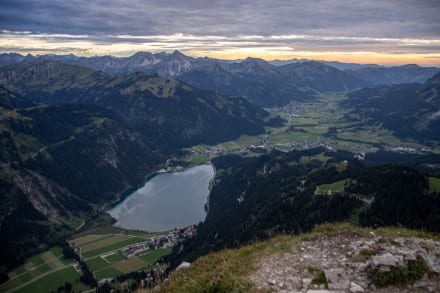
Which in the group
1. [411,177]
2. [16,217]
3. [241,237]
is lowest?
[16,217]

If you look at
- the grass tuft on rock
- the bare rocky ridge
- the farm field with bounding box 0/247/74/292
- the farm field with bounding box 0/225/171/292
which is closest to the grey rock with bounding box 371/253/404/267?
→ the bare rocky ridge

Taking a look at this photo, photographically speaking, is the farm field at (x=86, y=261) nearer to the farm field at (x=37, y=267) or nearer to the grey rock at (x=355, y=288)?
the farm field at (x=37, y=267)

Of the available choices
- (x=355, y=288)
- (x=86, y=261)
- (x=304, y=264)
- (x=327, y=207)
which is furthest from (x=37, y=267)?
(x=355, y=288)

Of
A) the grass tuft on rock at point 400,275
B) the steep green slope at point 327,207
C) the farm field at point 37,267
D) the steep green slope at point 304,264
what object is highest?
the grass tuft on rock at point 400,275

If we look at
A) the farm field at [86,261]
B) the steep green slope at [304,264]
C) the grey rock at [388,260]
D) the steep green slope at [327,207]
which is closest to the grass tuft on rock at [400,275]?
the steep green slope at [304,264]

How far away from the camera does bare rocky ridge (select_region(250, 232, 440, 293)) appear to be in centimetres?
1673

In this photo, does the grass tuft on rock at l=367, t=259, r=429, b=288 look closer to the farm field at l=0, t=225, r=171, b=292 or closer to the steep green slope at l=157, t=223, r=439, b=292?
the steep green slope at l=157, t=223, r=439, b=292

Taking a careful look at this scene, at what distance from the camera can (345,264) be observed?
60.7ft

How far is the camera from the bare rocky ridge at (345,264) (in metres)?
16.7

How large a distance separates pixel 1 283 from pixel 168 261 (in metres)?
59.5

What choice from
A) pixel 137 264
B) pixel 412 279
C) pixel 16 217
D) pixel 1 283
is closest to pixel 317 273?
pixel 412 279

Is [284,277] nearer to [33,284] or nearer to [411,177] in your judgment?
[411,177]

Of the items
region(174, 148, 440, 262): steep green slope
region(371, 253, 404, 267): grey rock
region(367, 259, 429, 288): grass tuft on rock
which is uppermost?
region(371, 253, 404, 267): grey rock

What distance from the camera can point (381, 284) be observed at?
54.5 feet
